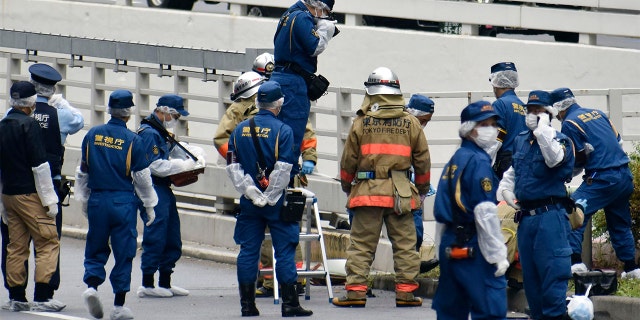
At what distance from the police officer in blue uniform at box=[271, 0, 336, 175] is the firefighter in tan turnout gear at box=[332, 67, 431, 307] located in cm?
69

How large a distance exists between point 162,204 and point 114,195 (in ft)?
4.87

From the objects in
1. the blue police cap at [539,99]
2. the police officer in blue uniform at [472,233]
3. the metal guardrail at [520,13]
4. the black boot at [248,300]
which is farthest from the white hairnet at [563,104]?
the metal guardrail at [520,13]

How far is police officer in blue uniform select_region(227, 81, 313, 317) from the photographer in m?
12.6

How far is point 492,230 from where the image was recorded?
10188mm

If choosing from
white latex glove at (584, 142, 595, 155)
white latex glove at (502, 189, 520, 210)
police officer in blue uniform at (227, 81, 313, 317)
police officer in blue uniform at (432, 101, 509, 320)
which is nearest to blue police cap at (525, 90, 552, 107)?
white latex glove at (502, 189, 520, 210)

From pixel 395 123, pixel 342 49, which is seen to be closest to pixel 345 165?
pixel 395 123

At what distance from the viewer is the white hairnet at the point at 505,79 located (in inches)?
553

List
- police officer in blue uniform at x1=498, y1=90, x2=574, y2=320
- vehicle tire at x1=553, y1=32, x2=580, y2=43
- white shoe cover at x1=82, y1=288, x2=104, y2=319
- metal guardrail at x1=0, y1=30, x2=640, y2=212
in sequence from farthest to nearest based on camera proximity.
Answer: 1. vehicle tire at x1=553, y1=32, x2=580, y2=43
2. metal guardrail at x1=0, y1=30, x2=640, y2=212
3. white shoe cover at x1=82, y1=288, x2=104, y2=319
4. police officer in blue uniform at x1=498, y1=90, x2=574, y2=320

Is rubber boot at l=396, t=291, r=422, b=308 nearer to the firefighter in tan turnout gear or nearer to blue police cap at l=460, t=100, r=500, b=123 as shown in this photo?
the firefighter in tan turnout gear

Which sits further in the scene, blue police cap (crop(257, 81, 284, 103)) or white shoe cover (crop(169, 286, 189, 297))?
white shoe cover (crop(169, 286, 189, 297))

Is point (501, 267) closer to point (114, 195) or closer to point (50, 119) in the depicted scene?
point (114, 195)

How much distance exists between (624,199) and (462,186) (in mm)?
3638

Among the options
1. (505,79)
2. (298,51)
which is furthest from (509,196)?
(298,51)

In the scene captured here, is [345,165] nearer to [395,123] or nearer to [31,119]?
[395,123]
